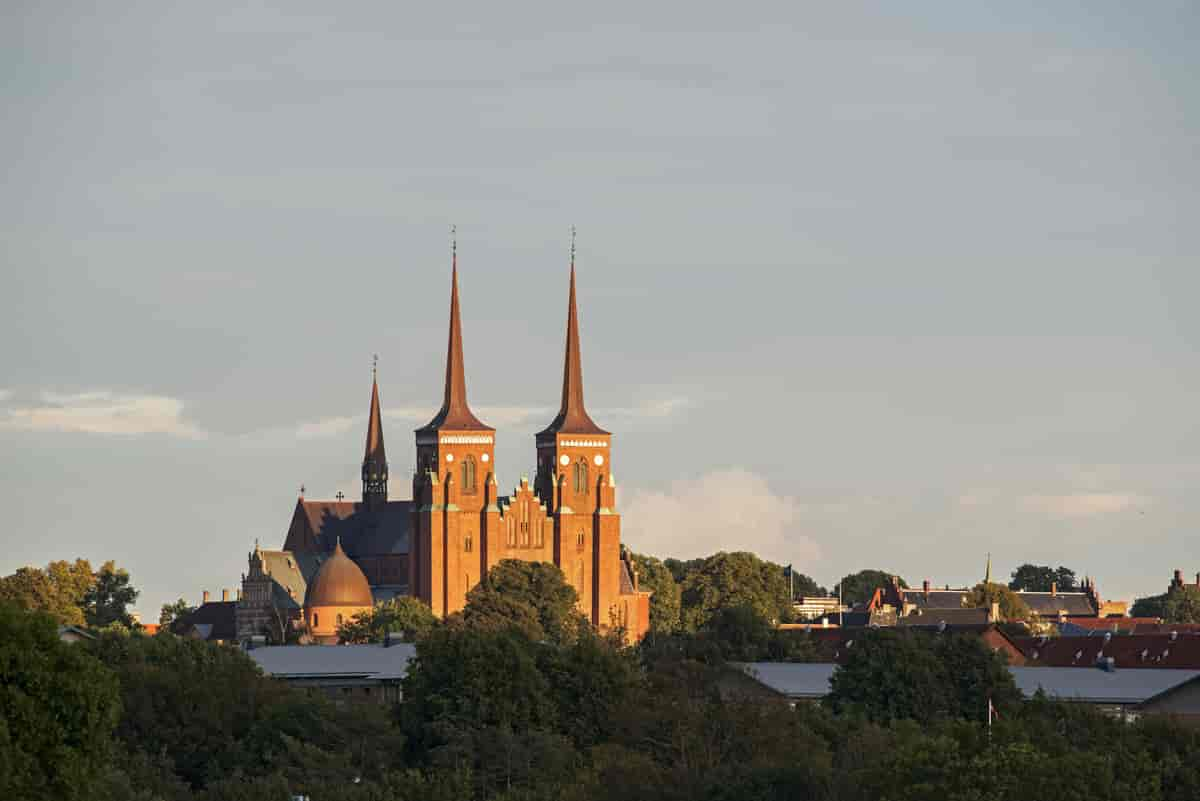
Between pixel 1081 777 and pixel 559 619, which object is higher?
pixel 559 619

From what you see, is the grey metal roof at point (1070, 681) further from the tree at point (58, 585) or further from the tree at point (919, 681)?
the tree at point (58, 585)

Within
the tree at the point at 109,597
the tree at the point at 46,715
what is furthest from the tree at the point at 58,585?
the tree at the point at 46,715

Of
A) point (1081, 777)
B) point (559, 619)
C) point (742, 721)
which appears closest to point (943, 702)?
point (742, 721)

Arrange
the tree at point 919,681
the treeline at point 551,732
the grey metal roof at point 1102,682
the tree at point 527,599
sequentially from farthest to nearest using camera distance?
the tree at point 527,599 → the grey metal roof at point 1102,682 → the tree at point 919,681 → the treeline at point 551,732

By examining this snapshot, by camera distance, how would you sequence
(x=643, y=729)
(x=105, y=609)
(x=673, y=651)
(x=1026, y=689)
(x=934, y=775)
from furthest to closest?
(x=105, y=609), (x=673, y=651), (x=1026, y=689), (x=643, y=729), (x=934, y=775)

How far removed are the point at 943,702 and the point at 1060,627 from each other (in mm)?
85803

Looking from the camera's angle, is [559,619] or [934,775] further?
[559,619]

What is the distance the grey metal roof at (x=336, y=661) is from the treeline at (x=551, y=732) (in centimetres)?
981

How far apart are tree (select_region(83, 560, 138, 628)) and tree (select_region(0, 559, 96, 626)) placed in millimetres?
1131

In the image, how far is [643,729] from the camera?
92875 mm

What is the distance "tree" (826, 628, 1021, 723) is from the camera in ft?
337

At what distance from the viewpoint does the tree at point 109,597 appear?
192750 mm

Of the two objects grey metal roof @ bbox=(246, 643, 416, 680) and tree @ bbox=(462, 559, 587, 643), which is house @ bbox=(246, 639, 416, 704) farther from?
tree @ bbox=(462, 559, 587, 643)

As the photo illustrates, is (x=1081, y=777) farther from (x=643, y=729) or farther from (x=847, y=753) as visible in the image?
(x=643, y=729)
